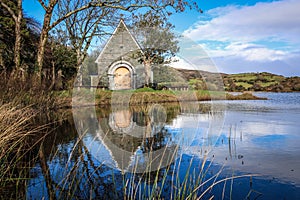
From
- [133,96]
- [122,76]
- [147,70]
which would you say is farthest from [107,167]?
[122,76]

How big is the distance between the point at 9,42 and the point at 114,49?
858 centimetres

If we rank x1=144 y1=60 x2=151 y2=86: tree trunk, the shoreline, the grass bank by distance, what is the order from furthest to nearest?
x1=144 y1=60 x2=151 y2=86: tree trunk
the grass bank
the shoreline

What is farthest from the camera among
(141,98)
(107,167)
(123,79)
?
(123,79)

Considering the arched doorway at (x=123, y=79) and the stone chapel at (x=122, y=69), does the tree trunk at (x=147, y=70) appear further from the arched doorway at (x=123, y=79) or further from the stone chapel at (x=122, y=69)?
the arched doorway at (x=123, y=79)

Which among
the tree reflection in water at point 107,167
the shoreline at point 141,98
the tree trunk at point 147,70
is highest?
the tree trunk at point 147,70

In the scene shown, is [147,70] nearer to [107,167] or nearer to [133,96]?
[133,96]

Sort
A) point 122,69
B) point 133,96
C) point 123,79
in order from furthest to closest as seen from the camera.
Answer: point 122,69 → point 123,79 → point 133,96

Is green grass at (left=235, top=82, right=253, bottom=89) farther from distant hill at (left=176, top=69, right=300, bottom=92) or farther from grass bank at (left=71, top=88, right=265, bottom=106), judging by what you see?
grass bank at (left=71, top=88, right=265, bottom=106)

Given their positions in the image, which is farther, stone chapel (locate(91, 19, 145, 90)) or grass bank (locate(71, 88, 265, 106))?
stone chapel (locate(91, 19, 145, 90))

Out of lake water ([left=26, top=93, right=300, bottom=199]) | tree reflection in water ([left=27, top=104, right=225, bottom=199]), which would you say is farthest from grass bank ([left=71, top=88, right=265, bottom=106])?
lake water ([left=26, top=93, right=300, bottom=199])

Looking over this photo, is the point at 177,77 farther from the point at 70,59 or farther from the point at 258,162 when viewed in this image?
the point at 258,162

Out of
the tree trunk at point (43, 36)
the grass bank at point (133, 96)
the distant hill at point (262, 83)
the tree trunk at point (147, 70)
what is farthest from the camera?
the distant hill at point (262, 83)

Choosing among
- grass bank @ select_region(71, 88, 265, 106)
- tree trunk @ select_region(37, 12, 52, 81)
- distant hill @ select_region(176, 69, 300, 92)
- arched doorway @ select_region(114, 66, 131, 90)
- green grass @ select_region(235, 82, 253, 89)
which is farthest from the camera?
green grass @ select_region(235, 82, 253, 89)

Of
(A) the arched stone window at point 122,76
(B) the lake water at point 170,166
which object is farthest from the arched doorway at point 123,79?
(B) the lake water at point 170,166
